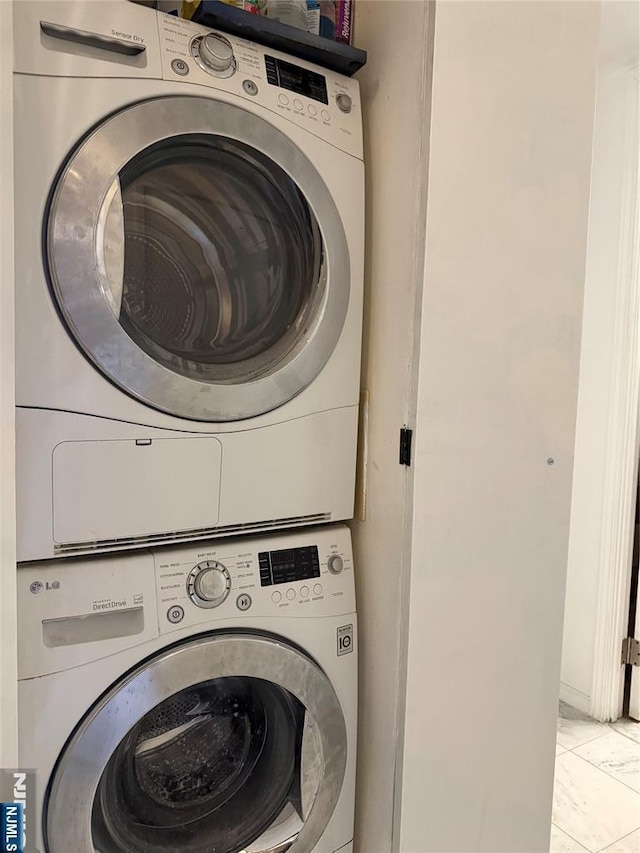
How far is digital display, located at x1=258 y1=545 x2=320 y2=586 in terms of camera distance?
4.00 feet

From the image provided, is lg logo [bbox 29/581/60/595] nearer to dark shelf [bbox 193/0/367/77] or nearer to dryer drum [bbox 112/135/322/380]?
dryer drum [bbox 112/135/322/380]

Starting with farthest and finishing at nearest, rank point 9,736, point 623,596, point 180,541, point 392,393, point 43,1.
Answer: point 623,596, point 392,393, point 180,541, point 43,1, point 9,736

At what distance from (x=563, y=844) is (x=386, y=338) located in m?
1.42

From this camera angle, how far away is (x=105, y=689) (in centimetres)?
106

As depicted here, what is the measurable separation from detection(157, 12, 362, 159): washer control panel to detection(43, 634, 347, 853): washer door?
930mm

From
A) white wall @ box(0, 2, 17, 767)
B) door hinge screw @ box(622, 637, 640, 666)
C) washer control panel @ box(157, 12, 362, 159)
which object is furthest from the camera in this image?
door hinge screw @ box(622, 637, 640, 666)

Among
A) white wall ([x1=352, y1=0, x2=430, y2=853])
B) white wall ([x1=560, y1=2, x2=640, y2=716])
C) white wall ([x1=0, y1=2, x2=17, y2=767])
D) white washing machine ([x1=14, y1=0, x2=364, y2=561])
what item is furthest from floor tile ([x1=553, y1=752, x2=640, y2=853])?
white wall ([x1=0, y1=2, x2=17, y2=767])

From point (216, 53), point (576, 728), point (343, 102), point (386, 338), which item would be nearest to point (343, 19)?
point (343, 102)

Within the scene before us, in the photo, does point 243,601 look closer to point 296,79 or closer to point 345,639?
point 345,639

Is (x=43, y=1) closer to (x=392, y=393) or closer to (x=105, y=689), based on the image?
(x=392, y=393)

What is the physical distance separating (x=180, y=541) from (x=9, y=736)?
0.39 m

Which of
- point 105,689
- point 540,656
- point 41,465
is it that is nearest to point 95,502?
point 41,465

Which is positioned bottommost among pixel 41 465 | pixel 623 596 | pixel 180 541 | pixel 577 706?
pixel 577 706

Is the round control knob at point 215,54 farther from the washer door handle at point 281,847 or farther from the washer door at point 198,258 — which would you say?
the washer door handle at point 281,847
